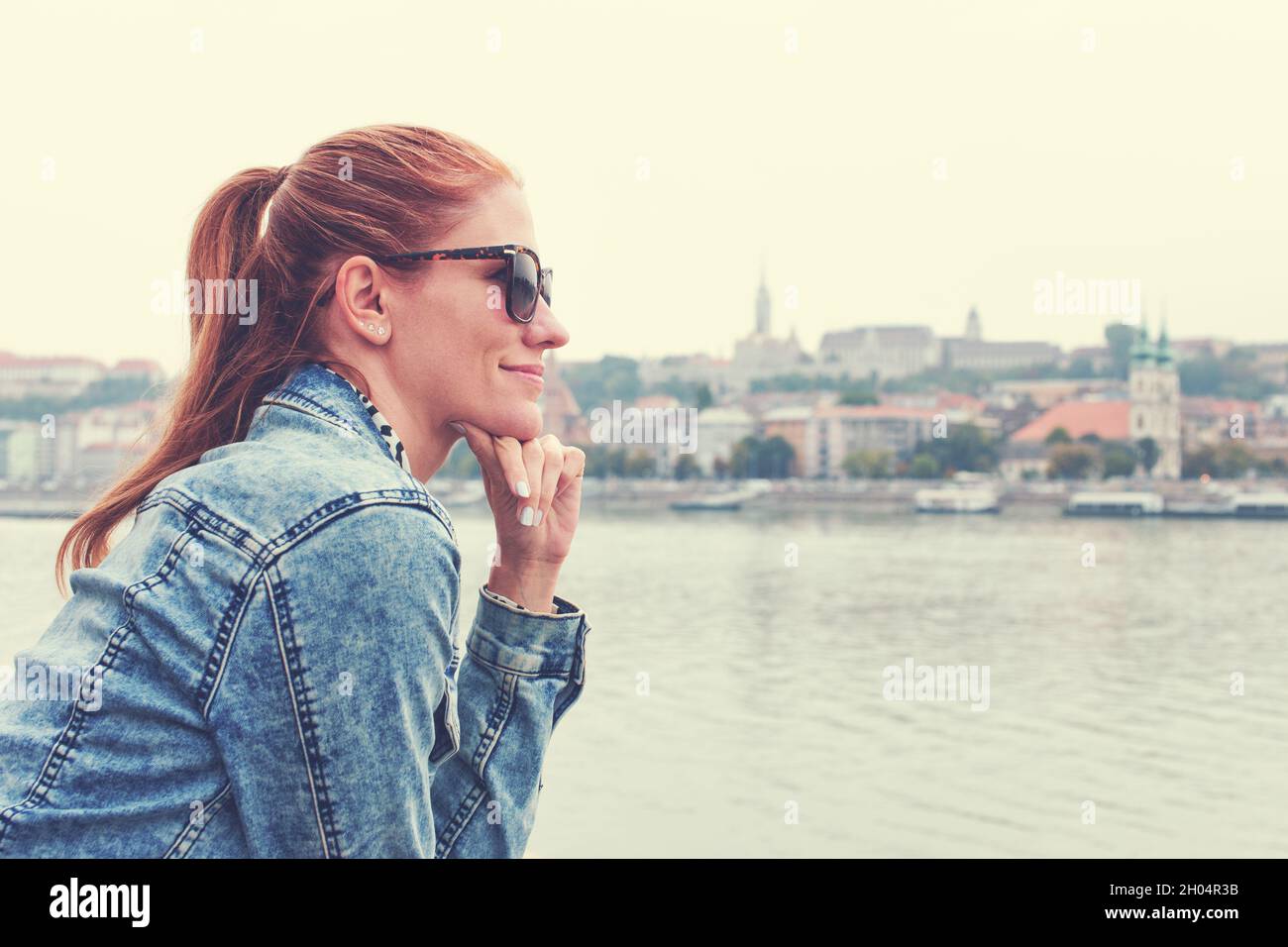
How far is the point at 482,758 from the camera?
0.60m

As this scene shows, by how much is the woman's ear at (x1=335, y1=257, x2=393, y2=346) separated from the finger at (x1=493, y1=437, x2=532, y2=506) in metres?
0.08

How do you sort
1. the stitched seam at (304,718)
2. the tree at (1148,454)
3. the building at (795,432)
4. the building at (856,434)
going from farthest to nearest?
Answer: the building at (795,432)
the building at (856,434)
the tree at (1148,454)
the stitched seam at (304,718)

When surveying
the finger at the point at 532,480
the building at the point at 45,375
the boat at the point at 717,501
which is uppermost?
the building at the point at 45,375

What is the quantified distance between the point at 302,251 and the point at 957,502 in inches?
1280

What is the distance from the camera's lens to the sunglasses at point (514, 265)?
0.61 meters

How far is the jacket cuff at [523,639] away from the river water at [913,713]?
412 centimetres

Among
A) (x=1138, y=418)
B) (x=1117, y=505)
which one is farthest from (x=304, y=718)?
(x=1138, y=418)

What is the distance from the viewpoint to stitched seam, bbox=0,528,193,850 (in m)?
0.49

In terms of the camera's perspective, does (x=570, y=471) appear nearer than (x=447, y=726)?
No

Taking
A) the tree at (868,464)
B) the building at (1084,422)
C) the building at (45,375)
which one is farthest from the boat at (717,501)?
the building at (45,375)

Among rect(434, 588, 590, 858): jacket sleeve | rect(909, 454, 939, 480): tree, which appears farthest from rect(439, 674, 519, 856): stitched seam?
rect(909, 454, 939, 480): tree

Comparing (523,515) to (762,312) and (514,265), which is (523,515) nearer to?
(514,265)

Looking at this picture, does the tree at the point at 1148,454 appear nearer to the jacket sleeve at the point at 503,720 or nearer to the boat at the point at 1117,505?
the boat at the point at 1117,505
